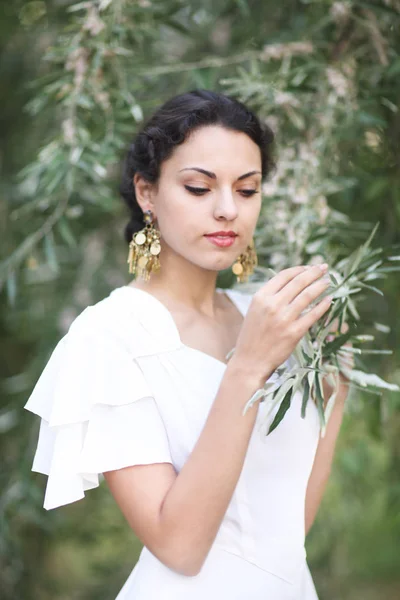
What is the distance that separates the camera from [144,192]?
149 cm

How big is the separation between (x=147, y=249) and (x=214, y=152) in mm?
249

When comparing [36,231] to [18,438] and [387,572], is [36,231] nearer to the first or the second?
[18,438]

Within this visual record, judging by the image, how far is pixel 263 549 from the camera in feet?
4.55

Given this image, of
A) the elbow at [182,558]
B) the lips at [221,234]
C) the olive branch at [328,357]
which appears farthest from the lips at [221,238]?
the elbow at [182,558]

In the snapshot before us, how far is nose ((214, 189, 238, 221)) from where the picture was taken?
1344 millimetres

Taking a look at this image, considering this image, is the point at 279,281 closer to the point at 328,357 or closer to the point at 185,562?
the point at 328,357

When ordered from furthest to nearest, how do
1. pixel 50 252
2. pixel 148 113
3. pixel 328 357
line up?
pixel 148 113
pixel 50 252
pixel 328 357

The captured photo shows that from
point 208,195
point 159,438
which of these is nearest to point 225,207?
point 208,195

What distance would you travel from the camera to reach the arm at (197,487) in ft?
3.96

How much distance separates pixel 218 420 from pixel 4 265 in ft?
3.43

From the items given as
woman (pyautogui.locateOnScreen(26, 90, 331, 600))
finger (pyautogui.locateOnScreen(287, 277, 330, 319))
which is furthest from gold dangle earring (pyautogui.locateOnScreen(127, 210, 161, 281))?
finger (pyautogui.locateOnScreen(287, 277, 330, 319))

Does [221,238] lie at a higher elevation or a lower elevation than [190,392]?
higher

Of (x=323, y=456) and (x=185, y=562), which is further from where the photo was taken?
(x=323, y=456)

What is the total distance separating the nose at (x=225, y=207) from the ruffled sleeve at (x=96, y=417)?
30cm
